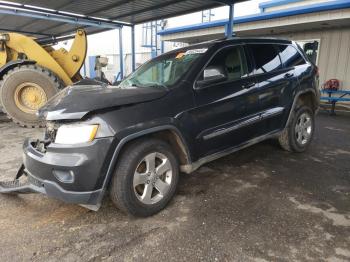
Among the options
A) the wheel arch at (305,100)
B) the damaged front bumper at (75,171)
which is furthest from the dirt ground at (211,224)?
the wheel arch at (305,100)

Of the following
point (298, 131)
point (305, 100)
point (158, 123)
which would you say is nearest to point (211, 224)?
point (158, 123)

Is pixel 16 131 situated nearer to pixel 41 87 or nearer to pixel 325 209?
pixel 41 87

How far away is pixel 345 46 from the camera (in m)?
10.8

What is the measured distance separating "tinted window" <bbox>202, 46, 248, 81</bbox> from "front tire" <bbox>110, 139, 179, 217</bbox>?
130cm

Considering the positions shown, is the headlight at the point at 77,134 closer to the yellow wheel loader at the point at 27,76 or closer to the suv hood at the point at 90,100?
the suv hood at the point at 90,100

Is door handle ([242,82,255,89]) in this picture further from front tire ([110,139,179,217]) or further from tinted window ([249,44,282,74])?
front tire ([110,139,179,217])

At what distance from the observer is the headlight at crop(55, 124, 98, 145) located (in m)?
2.65

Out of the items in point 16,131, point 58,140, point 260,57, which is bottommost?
point 16,131

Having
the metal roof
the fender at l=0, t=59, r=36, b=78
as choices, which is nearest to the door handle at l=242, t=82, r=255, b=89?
the metal roof

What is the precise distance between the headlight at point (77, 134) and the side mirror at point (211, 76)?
1362 millimetres

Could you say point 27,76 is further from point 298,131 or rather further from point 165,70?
point 298,131

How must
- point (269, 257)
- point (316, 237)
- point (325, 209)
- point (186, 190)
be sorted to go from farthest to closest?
point (186, 190)
point (325, 209)
point (316, 237)
point (269, 257)

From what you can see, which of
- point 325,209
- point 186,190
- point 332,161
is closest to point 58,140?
Answer: point 186,190

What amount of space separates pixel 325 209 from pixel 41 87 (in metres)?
6.58
